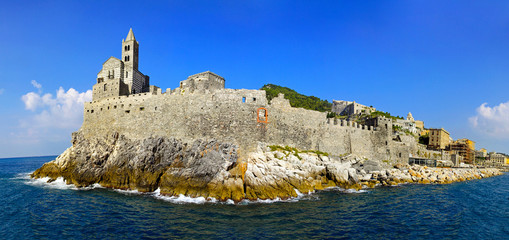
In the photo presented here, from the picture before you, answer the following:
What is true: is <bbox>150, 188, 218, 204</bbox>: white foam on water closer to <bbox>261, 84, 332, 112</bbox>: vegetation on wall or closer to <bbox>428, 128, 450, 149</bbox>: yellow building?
<bbox>261, 84, 332, 112</bbox>: vegetation on wall

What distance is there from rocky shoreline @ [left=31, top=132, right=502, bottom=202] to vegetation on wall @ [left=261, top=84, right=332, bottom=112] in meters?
44.2

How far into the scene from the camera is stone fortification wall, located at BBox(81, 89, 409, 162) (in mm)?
31000

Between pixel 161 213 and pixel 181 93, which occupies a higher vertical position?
pixel 181 93

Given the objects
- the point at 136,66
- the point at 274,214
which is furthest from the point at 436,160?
the point at 136,66

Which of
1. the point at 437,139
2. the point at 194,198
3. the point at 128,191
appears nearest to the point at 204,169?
the point at 194,198

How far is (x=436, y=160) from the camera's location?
5241 centimetres

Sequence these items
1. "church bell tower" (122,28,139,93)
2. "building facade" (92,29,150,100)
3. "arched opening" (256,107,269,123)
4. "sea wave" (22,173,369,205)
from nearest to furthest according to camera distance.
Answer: "sea wave" (22,173,369,205)
"arched opening" (256,107,269,123)
"building facade" (92,29,150,100)
"church bell tower" (122,28,139,93)

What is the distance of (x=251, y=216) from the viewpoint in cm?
1956

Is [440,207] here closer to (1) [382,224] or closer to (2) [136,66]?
(1) [382,224]

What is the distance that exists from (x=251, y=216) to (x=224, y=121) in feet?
44.3

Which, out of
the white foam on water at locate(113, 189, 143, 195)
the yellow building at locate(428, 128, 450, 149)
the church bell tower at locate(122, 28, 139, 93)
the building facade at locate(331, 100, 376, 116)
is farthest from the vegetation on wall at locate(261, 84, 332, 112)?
the white foam on water at locate(113, 189, 143, 195)

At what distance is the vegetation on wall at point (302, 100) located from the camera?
8350cm

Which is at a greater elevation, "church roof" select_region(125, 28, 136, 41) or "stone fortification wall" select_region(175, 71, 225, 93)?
"church roof" select_region(125, 28, 136, 41)

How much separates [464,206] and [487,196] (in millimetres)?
8868
